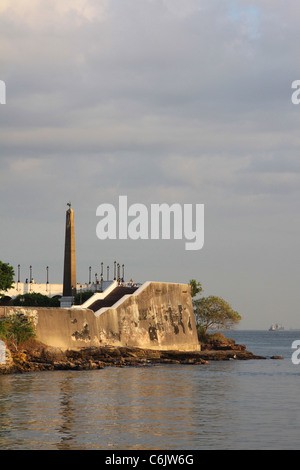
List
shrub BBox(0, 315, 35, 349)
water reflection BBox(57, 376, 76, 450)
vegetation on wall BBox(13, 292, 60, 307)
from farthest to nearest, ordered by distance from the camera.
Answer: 1. vegetation on wall BBox(13, 292, 60, 307)
2. shrub BBox(0, 315, 35, 349)
3. water reflection BBox(57, 376, 76, 450)

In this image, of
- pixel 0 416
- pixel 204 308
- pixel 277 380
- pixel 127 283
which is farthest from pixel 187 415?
pixel 204 308

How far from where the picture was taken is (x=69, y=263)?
67125mm

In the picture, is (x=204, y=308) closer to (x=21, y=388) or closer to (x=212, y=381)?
(x=212, y=381)

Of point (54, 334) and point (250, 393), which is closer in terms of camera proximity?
point (250, 393)

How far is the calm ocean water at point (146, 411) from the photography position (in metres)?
23.9

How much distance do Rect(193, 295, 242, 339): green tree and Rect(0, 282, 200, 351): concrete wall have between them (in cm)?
1097

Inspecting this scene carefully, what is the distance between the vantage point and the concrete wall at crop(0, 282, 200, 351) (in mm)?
58656

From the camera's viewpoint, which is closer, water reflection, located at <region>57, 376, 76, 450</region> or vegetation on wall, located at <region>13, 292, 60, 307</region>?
water reflection, located at <region>57, 376, 76, 450</region>

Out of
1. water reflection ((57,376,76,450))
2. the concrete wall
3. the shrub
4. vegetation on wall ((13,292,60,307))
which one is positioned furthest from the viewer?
vegetation on wall ((13,292,60,307))

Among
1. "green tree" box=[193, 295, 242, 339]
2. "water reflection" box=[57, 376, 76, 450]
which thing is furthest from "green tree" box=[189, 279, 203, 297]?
"water reflection" box=[57, 376, 76, 450]

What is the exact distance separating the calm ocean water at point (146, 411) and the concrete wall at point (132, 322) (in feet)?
26.9

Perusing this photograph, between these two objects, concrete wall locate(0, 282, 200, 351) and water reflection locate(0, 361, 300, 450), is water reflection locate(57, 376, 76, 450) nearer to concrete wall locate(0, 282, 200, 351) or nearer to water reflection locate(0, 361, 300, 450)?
water reflection locate(0, 361, 300, 450)

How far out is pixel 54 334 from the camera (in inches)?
2306
